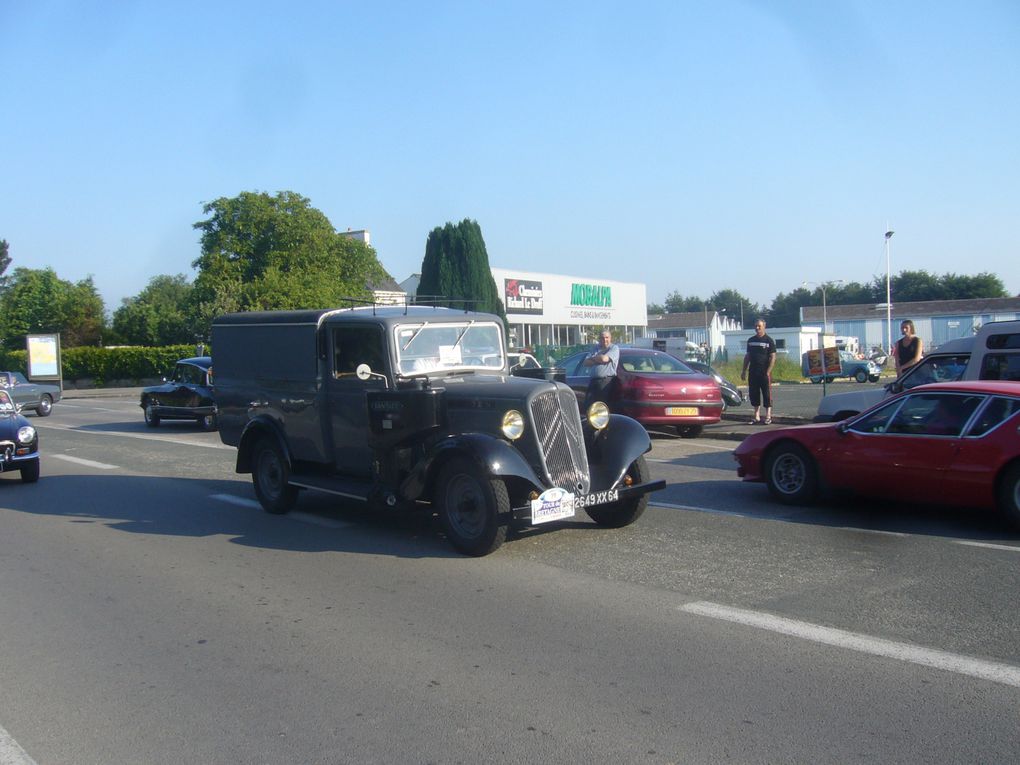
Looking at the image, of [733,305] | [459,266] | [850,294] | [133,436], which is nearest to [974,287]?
[850,294]

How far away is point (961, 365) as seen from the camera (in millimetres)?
11883

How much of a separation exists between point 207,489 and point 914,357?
11.1 meters

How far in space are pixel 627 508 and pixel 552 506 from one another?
4.62 feet

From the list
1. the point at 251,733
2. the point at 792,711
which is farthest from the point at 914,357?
the point at 251,733

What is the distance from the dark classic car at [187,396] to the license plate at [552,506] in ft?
50.1

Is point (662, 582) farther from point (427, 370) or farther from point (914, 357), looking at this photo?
point (914, 357)

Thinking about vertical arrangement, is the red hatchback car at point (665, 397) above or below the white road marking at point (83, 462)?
above

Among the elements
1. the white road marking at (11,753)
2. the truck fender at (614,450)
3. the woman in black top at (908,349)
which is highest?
the woman in black top at (908,349)

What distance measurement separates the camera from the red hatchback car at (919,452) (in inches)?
315

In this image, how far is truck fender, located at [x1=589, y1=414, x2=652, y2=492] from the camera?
8.21 meters

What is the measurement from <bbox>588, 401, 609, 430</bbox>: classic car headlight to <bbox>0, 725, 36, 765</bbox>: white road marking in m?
5.35

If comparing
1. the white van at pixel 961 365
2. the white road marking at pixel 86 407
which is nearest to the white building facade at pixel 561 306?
the white road marking at pixel 86 407

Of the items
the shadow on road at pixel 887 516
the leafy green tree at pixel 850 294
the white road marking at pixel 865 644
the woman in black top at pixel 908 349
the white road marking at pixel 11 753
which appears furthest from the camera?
the leafy green tree at pixel 850 294

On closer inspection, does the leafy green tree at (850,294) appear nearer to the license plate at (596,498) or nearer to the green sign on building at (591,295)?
the green sign on building at (591,295)
